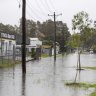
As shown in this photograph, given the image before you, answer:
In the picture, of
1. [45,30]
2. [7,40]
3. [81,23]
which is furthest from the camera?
[45,30]

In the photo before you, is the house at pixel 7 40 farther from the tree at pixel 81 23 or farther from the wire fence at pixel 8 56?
the tree at pixel 81 23

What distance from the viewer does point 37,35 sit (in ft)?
550

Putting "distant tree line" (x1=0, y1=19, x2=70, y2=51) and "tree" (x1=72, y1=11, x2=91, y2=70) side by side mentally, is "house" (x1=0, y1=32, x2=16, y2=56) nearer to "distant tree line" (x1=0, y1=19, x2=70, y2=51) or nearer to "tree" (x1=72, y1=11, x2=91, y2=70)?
"tree" (x1=72, y1=11, x2=91, y2=70)

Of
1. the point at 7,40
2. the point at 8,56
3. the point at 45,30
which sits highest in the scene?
the point at 45,30

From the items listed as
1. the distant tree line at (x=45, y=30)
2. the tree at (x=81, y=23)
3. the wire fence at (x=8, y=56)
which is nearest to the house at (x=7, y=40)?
the wire fence at (x=8, y=56)

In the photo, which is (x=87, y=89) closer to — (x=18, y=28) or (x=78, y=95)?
(x=78, y=95)

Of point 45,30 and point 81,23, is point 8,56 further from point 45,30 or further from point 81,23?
point 45,30

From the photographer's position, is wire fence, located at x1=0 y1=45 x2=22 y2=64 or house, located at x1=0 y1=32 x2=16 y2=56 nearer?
wire fence, located at x1=0 y1=45 x2=22 y2=64

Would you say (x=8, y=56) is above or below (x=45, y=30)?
below

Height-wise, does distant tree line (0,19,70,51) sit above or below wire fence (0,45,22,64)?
above

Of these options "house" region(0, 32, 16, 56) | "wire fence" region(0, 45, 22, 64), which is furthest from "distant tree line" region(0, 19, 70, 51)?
"wire fence" region(0, 45, 22, 64)

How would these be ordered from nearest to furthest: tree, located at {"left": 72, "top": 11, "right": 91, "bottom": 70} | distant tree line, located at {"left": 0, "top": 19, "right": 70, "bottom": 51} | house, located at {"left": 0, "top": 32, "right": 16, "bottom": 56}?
tree, located at {"left": 72, "top": 11, "right": 91, "bottom": 70} < house, located at {"left": 0, "top": 32, "right": 16, "bottom": 56} < distant tree line, located at {"left": 0, "top": 19, "right": 70, "bottom": 51}

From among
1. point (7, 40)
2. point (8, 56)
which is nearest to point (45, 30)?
point (7, 40)

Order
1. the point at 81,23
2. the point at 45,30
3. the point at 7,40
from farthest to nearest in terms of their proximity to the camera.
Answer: the point at 45,30, the point at 7,40, the point at 81,23
